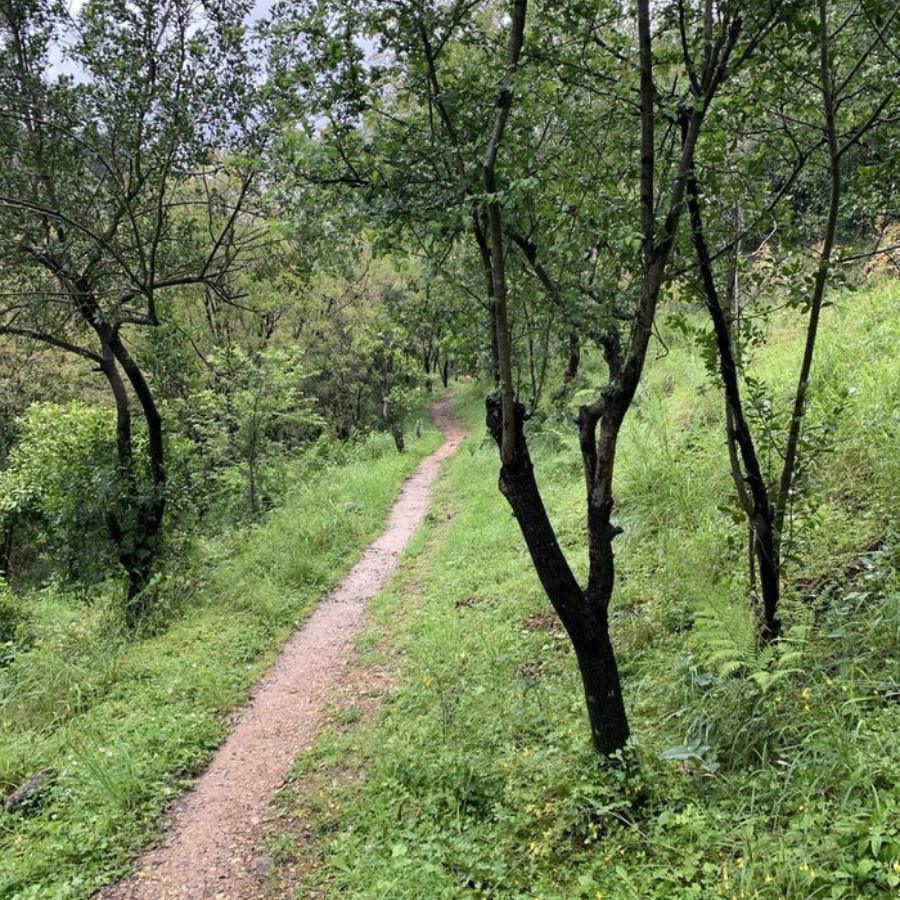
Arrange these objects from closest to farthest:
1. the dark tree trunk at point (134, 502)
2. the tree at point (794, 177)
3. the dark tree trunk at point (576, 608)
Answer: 1. the tree at point (794, 177)
2. the dark tree trunk at point (576, 608)
3. the dark tree trunk at point (134, 502)

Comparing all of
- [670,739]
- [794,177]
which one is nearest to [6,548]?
[670,739]

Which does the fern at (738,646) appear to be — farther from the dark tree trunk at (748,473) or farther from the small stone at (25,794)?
the small stone at (25,794)

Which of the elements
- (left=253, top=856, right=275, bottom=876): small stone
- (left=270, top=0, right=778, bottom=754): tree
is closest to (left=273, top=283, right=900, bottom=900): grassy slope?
(left=253, top=856, right=275, bottom=876): small stone

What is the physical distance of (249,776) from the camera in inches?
183

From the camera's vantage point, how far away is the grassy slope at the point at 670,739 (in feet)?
8.61

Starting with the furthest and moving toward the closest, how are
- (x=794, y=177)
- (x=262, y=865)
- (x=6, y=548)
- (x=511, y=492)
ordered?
1. (x=6, y=548)
2. (x=262, y=865)
3. (x=511, y=492)
4. (x=794, y=177)

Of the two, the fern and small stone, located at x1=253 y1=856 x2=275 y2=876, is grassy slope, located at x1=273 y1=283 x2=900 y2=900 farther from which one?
small stone, located at x1=253 y1=856 x2=275 y2=876

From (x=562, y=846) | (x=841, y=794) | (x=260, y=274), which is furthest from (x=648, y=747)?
(x=260, y=274)

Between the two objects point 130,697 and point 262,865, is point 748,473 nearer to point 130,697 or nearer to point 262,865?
point 262,865

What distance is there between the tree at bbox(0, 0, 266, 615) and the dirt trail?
9.47ft

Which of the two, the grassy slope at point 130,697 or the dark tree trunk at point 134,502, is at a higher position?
the dark tree trunk at point 134,502

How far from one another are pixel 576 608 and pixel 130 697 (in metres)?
4.70

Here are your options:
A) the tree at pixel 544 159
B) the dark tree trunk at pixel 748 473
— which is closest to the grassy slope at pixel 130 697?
the tree at pixel 544 159

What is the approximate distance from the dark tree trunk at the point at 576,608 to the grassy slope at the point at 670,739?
0.25m
